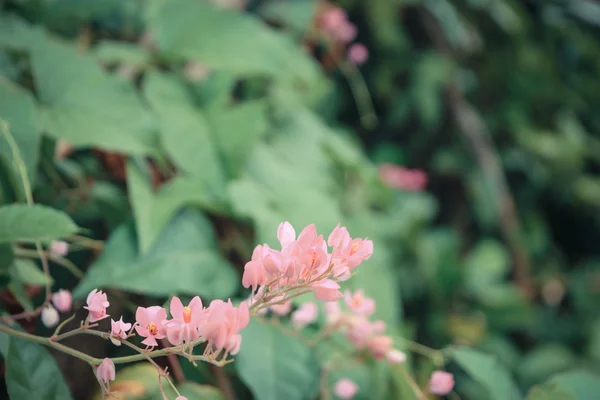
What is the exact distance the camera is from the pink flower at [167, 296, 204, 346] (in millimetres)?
269

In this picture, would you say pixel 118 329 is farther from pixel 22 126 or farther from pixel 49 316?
pixel 22 126

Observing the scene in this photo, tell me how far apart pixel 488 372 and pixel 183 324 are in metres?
0.39

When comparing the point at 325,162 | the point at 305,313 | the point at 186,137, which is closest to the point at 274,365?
the point at 305,313

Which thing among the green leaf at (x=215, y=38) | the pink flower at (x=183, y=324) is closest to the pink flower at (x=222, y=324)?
the pink flower at (x=183, y=324)

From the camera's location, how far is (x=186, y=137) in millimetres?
606

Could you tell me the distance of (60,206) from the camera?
54 centimetres

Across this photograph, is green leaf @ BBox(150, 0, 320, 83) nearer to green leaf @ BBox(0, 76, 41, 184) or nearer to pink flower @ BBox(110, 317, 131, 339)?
green leaf @ BBox(0, 76, 41, 184)

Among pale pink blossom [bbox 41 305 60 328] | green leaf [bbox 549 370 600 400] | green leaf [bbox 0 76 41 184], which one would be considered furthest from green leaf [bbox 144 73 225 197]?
green leaf [bbox 549 370 600 400]

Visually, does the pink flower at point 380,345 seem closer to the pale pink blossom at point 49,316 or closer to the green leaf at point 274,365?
the green leaf at point 274,365

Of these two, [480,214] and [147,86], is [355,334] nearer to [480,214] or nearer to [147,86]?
[147,86]

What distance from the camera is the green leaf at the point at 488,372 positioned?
0.49 meters

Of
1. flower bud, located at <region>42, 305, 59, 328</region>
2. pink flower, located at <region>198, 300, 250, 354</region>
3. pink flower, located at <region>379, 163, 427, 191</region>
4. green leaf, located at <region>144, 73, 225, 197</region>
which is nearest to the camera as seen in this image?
pink flower, located at <region>198, 300, 250, 354</region>

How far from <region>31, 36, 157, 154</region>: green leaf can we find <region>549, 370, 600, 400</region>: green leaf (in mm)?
562

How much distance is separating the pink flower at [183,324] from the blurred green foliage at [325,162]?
148 millimetres
